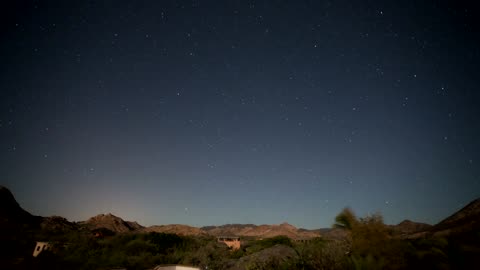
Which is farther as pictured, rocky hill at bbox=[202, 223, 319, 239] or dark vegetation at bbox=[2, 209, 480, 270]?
rocky hill at bbox=[202, 223, 319, 239]

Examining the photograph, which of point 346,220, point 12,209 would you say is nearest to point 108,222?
point 12,209

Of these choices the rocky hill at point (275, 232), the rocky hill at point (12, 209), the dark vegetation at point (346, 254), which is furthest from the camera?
the rocky hill at point (275, 232)

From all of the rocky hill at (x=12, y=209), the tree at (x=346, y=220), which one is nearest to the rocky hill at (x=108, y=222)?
the rocky hill at (x=12, y=209)

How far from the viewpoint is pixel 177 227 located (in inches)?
3578

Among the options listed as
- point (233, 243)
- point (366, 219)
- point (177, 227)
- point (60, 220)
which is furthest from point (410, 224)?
point (60, 220)

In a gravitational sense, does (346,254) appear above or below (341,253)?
below

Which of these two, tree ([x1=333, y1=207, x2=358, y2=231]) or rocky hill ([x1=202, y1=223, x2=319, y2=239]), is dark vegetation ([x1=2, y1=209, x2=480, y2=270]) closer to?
tree ([x1=333, y1=207, x2=358, y2=231])

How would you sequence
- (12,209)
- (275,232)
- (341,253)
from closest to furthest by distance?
(341,253) < (12,209) < (275,232)

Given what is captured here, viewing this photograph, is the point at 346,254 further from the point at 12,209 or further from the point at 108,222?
the point at 12,209

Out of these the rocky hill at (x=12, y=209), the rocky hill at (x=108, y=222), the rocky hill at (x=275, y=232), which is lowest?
the rocky hill at (x=275, y=232)

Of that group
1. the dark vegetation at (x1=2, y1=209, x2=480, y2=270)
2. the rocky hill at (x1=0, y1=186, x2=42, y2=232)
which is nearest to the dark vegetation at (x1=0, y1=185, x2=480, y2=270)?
the dark vegetation at (x1=2, y1=209, x2=480, y2=270)

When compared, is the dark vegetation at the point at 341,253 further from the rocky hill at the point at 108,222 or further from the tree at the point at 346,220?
the rocky hill at the point at 108,222

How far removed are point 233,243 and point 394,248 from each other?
49.2 m

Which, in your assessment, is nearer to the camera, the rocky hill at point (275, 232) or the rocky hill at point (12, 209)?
the rocky hill at point (12, 209)
